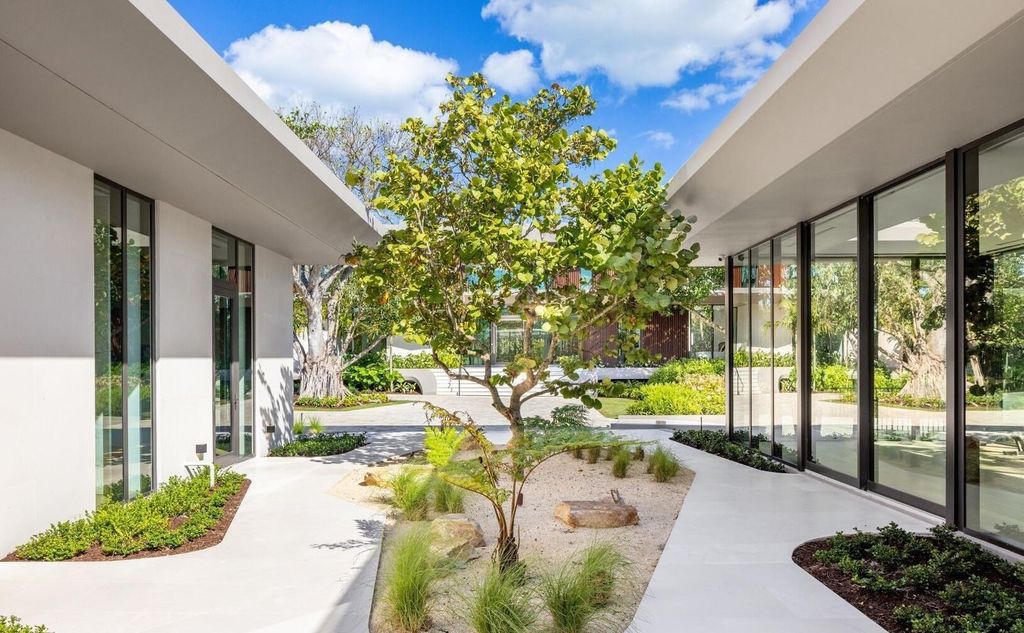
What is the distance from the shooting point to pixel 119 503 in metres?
6.45

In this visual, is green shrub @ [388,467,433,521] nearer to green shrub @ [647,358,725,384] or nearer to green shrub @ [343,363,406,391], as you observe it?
green shrub @ [647,358,725,384]

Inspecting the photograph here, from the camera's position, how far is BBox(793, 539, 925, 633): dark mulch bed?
12.9ft

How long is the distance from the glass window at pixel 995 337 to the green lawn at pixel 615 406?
34.8 feet

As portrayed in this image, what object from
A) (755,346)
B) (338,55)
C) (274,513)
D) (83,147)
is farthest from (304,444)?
(338,55)

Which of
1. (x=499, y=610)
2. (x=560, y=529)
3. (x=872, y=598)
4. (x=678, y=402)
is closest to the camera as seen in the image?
(x=499, y=610)

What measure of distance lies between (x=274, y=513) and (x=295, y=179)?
3.57m

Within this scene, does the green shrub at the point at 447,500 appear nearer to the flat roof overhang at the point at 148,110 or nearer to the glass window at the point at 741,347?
the flat roof overhang at the point at 148,110

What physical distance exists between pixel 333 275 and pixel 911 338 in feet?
52.9

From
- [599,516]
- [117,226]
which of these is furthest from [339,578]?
[117,226]

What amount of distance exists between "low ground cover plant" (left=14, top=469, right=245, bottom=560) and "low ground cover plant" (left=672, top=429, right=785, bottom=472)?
6.78 metres

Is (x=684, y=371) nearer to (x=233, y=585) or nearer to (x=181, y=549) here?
(x=181, y=549)

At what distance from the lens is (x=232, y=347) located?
10.1m

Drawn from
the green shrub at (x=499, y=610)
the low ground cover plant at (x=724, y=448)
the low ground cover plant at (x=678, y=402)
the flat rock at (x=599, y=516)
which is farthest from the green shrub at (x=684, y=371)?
the green shrub at (x=499, y=610)

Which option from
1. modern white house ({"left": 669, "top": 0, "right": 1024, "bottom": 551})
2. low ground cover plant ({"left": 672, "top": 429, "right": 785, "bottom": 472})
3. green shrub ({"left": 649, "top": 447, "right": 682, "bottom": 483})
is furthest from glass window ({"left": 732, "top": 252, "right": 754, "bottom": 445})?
green shrub ({"left": 649, "top": 447, "right": 682, "bottom": 483})
